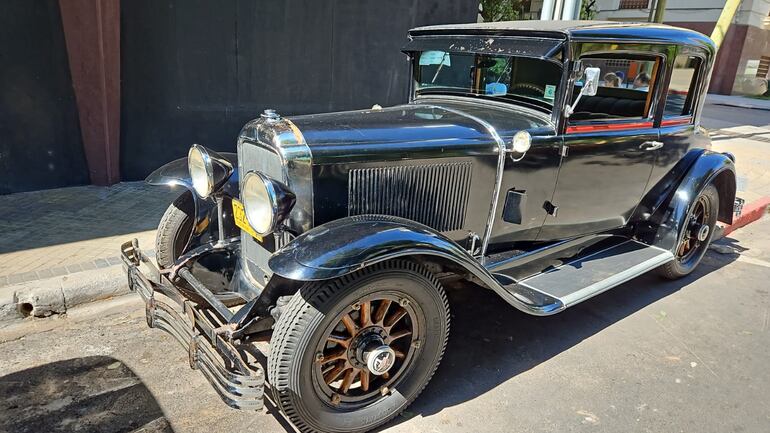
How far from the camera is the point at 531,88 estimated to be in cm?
347

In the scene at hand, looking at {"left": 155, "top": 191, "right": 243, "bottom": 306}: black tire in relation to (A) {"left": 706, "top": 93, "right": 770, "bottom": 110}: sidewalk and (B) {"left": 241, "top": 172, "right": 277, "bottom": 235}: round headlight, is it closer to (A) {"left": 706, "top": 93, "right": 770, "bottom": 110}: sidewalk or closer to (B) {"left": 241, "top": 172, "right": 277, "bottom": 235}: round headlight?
(B) {"left": 241, "top": 172, "right": 277, "bottom": 235}: round headlight

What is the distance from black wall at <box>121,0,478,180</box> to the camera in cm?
586

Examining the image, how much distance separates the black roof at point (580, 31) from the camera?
315cm

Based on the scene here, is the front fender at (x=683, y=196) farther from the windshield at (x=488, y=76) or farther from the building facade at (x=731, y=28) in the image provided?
the building facade at (x=731, y=28)

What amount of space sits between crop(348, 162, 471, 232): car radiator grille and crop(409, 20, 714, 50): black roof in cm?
92

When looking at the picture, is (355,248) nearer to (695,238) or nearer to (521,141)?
(521,141)

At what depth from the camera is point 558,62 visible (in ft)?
10.3

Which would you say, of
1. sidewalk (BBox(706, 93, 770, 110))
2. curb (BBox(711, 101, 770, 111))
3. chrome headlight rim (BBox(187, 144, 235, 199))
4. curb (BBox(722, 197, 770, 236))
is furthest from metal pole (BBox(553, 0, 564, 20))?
sidewalk (BBox(706, 93, 770, 110))

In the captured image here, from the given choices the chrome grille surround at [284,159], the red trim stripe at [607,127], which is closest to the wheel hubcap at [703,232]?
the red trim stripe at [607,127]

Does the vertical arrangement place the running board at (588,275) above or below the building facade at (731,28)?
below

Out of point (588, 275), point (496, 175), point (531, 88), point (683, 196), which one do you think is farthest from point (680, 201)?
point (496, 175)

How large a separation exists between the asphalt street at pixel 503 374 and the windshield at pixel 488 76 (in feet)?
4.96

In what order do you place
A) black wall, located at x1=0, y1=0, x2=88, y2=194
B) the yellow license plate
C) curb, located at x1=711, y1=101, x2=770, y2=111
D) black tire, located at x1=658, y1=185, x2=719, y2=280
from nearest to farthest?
the yellow license plate, black tire, located at x1=658, y1=185, x2=719, y2=280, black wall, located at x1=0, y1=0, x2=88, y2=194, curb, located at x1=711, y1=101, x2=770, y2=111

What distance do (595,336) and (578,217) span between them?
82 cm
